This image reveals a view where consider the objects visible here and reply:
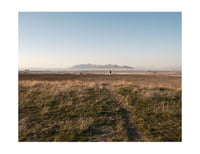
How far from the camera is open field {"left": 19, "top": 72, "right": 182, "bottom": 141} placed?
665 centimetres

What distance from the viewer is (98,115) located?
745 centimetres

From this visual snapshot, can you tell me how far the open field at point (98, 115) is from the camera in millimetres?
6652
